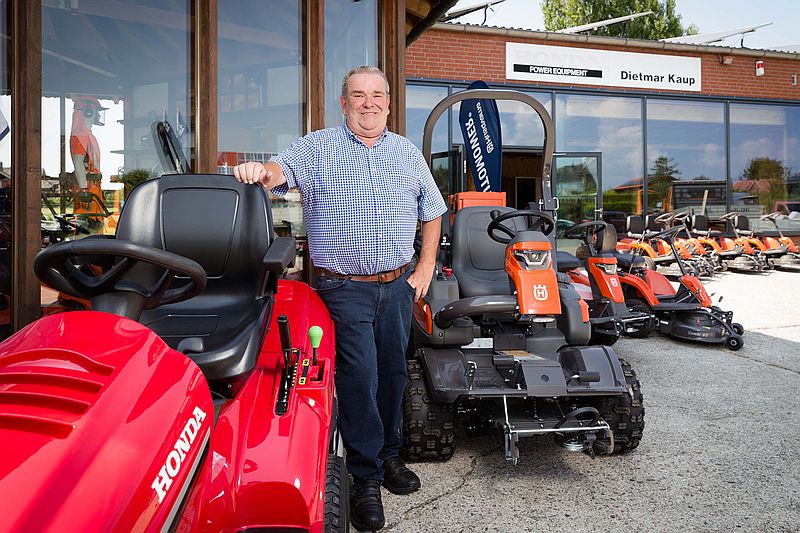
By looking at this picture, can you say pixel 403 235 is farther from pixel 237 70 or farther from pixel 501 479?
pixel 237 70

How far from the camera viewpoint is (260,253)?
8.02 ft

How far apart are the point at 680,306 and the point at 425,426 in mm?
3599

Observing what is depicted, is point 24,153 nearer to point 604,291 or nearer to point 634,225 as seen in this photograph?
point 604,291

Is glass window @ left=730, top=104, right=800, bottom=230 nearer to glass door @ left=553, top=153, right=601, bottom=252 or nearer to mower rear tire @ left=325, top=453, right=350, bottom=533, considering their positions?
glass door @ left=553, top=153, right=601, bottom=252

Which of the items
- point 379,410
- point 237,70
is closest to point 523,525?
point 379,410

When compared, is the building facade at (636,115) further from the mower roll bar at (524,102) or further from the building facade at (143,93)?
the mower roll bar at (524,102)

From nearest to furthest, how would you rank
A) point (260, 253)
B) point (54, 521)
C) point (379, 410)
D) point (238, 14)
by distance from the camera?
point (54, 521)
point (260, 253)
point (379, 410)
point (238, 14)

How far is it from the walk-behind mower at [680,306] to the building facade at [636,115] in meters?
4.51

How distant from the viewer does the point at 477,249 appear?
4.04m

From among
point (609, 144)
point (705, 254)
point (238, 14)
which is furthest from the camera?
point (609, 144)

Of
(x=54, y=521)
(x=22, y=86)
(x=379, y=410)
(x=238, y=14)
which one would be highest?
(x=238, y=14)

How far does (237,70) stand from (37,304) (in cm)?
203

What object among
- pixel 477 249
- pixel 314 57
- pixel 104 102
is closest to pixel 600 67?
pixel 314 57

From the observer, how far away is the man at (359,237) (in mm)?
2459
